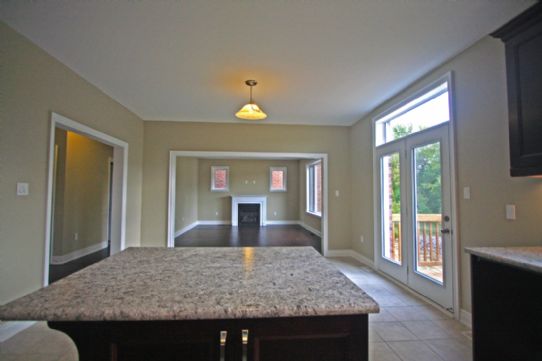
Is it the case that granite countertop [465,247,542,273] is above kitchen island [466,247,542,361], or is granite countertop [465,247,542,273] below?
above

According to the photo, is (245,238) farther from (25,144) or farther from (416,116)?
(25,144)

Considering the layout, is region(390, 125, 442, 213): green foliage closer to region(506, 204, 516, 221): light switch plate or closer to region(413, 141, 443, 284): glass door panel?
region(413, 141, 443, 284): glass door panel

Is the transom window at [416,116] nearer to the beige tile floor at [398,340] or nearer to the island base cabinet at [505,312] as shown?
the island base cabinet at [505,312]

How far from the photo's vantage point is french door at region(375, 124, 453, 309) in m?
2.79

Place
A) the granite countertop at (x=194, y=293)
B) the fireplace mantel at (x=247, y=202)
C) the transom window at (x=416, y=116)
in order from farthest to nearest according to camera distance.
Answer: the fireplace mantel at (x=247, y=202), the transom window at (x=416, y=116), the granite countertop at (x=194, y=293)

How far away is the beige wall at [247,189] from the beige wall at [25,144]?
6.93 meters

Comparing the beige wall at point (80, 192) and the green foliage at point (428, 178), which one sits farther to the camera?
the beige wall at point (80, 192)

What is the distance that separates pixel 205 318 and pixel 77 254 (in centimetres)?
521

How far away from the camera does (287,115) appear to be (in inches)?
185

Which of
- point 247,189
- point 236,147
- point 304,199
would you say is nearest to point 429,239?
point 236,147

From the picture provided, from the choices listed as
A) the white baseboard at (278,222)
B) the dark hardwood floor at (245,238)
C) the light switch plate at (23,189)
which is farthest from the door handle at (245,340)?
the white baseboard at (278,222)

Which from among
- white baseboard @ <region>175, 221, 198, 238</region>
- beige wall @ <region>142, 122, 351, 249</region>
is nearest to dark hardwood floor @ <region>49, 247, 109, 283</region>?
beige wall @ <region>142, 122, 351, 249</region>

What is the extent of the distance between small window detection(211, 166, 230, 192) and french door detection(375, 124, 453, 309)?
22.1ft

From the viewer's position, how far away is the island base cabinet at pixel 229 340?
86 centimetres
